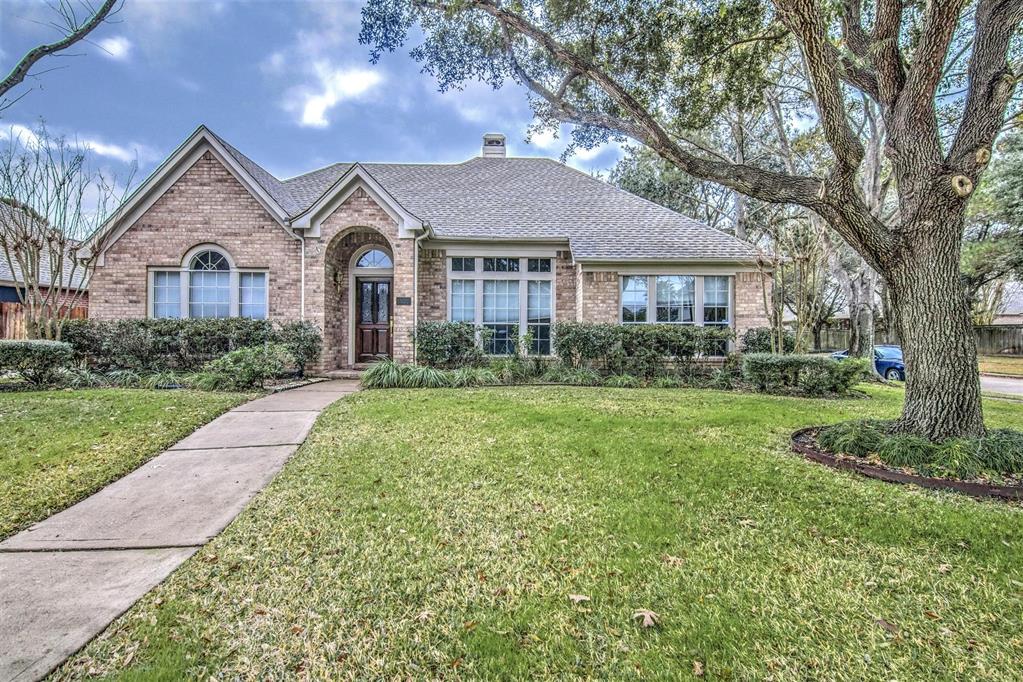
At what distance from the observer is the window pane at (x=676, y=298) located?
1315 centimetres

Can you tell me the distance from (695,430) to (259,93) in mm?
16973

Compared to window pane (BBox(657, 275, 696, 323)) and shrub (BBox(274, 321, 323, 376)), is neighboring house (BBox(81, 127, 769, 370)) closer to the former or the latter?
window pane (BBox(657, 275, 696, 323))

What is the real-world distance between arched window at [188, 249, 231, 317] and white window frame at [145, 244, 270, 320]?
0.06 m

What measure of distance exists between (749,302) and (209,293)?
14307 mm

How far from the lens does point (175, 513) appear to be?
394 cm

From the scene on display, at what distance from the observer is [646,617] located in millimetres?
2496

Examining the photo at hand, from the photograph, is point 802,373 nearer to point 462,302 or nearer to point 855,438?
point 855,438

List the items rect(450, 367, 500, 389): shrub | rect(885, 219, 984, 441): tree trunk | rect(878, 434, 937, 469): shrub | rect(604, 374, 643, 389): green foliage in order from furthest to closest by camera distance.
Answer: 1. rect(604, 374, 643, 389): green foliage
2. rect(450, 367, 500, 389): shrub
3. rect(885, 219, 984, 441): tree trunk
4. rect(878, 434, 937, 469): shrub

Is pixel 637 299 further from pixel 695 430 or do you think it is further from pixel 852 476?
pixel 852 476

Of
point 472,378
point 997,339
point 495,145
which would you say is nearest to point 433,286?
point 472,378

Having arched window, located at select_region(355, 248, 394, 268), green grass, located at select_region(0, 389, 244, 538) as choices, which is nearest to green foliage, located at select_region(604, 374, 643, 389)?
arched window, located at select_region(355, 248, 394, 268)

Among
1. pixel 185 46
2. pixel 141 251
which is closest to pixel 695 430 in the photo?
pixel 141 251

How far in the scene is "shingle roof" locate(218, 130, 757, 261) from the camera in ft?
42.3

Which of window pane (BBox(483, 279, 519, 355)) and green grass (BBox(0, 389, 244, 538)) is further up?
window pane (BBox(483, 279, 519, 355))
